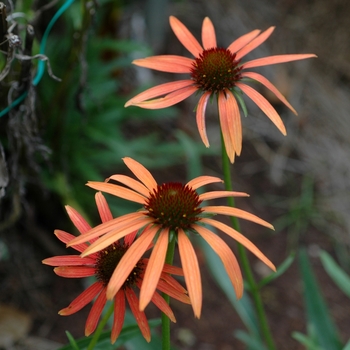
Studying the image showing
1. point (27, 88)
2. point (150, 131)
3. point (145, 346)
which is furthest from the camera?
point (150, 131)

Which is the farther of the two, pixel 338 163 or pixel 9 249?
pixel 338 163

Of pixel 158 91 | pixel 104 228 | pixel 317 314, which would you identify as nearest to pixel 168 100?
pixel 158 91

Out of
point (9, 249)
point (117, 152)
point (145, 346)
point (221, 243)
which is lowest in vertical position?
point (145, 346)

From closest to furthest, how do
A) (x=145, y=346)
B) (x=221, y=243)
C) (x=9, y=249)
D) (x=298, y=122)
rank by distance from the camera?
(x=221, y=243), (x=145, y=346), (x=9, y=249), (x=298, y=122)

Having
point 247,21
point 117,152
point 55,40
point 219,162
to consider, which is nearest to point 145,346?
point 117,152

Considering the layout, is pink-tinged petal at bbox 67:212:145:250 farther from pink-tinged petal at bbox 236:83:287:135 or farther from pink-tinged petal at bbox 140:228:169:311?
pink-tinged petal at bbox 236:83:287:135

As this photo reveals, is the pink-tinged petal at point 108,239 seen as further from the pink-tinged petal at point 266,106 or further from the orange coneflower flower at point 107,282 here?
the pink-tinged petal at point 266,106

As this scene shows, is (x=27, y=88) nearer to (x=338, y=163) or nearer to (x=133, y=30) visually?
(x=133, y=30)


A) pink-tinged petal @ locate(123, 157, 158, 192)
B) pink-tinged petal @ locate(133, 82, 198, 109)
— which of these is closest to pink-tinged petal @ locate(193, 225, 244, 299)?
pink-tinged petal @ locate(123, 157, 158, 192)
